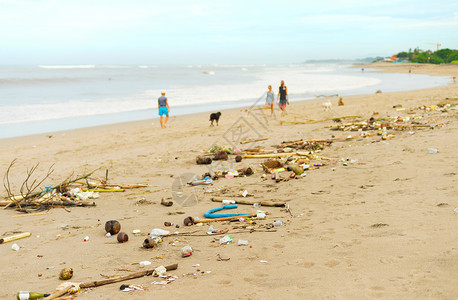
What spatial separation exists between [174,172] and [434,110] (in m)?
9.95

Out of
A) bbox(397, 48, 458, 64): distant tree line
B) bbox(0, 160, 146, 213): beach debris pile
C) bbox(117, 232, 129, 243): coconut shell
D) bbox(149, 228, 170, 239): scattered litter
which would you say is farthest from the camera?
bbox(397, 48, 458, 64): distant tree line

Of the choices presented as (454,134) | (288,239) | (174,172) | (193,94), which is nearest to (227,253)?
(288,239)

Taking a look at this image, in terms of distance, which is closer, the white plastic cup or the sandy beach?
the sandy beach

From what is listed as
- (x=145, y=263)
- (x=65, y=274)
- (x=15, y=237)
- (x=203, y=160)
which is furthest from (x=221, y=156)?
(x=65, y=274)

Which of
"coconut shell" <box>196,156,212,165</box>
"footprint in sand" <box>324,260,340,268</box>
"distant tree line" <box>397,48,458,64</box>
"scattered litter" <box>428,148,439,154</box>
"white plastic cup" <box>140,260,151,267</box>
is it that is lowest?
"white plastic cup" <box>140,260,151,267</box>

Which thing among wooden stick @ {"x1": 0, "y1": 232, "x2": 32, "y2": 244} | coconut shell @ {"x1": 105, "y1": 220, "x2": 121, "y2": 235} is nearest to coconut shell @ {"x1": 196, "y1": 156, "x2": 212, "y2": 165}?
coconut shell @ {"x1": 105, "y1": 220, "x2": 121, "y2": 235}

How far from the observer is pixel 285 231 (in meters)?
4.57

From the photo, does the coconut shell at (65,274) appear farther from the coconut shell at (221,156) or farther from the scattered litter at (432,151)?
the scattered litter at (432,151)

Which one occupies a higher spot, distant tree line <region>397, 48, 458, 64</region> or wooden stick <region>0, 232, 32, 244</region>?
distant tree line <region>397, 48, 458, 64</region>

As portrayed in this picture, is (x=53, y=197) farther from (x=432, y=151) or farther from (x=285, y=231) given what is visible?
(x=432, y=151)

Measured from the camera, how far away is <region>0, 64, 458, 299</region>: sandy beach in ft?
10.6

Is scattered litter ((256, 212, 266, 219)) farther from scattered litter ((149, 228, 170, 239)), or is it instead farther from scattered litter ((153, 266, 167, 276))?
scattered litter ((153, 266, 167, 276))

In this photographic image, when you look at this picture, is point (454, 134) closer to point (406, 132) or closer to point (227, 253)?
point (406, 132)

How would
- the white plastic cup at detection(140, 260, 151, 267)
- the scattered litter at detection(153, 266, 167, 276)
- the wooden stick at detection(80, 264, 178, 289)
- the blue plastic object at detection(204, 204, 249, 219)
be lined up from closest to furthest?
the wooden stick at detection(80, 264, 178, 289) < the scattered litter at detection(153, 266, 167, 276) < the white plastic cup at detection(140, 260, 151, 267) < the blue plastic object at detection(204, 204, 249, 219)
